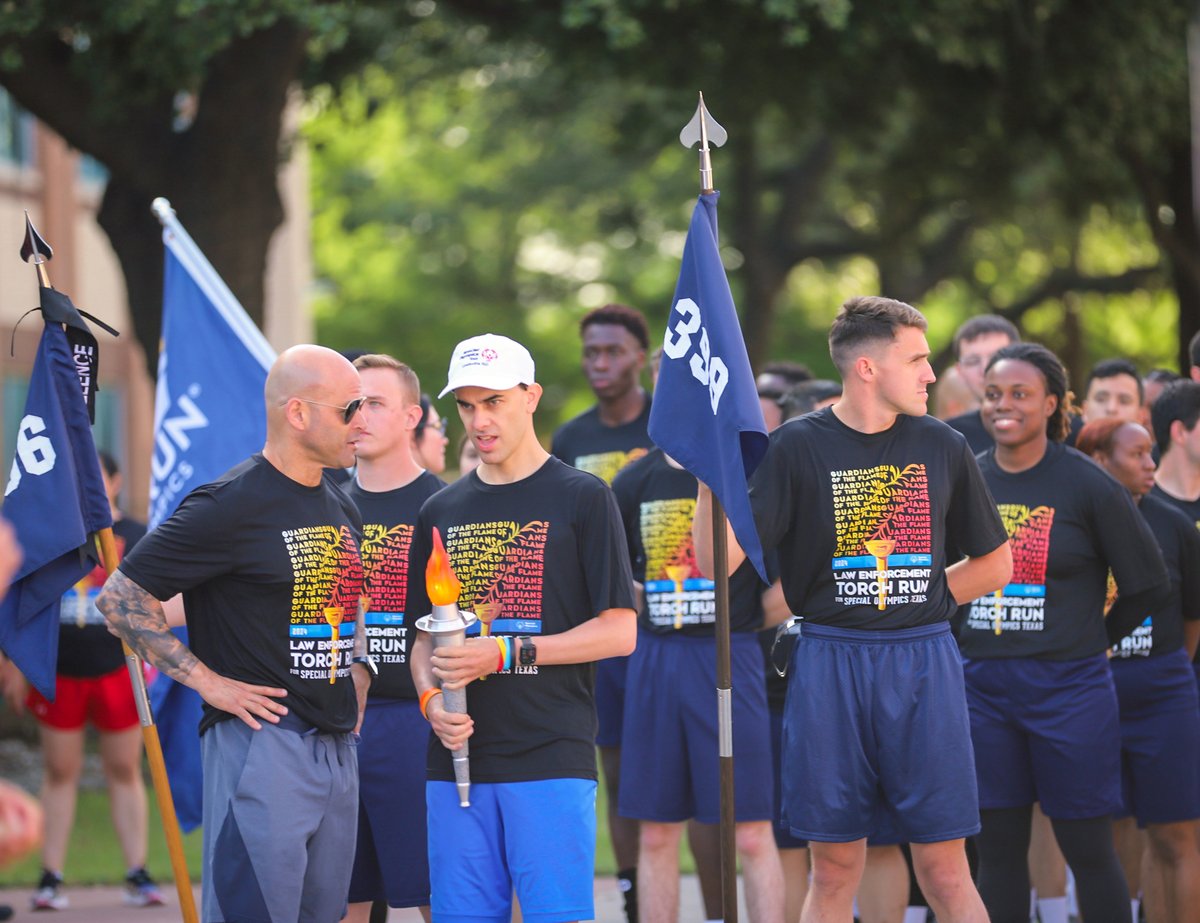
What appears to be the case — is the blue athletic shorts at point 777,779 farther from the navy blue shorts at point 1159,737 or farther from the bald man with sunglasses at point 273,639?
the bald man with sunglasses at point 273,639

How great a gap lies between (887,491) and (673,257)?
23.1 metres

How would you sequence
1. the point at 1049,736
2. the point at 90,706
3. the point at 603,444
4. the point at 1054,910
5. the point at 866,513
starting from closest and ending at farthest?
the point at 866,513
the point at 1049,736
the point at 1054,910
the point at 603,444
the point at 90,706

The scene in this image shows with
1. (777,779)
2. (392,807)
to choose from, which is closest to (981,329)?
(777,779)

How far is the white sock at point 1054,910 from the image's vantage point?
7445 mm

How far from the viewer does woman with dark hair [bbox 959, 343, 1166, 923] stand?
6.69 m

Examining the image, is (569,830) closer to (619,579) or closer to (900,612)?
(619,579)

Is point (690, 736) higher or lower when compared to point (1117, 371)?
lower

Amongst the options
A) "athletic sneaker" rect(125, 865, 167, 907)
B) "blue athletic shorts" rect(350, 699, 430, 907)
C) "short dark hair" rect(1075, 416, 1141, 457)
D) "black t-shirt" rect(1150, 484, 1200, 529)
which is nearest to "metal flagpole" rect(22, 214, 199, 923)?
"blue athletic shorts" rect(350, 699, 430, 907)

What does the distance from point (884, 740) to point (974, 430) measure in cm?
269

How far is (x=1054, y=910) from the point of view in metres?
7.48

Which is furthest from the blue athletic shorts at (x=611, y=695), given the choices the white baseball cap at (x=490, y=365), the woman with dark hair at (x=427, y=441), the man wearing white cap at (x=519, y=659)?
the white baseball cap at (x=490, y=365)

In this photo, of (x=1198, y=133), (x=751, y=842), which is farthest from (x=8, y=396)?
(x=1198, y=133)

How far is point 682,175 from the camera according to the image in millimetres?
25000

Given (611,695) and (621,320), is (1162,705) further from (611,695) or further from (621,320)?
(621,320)
